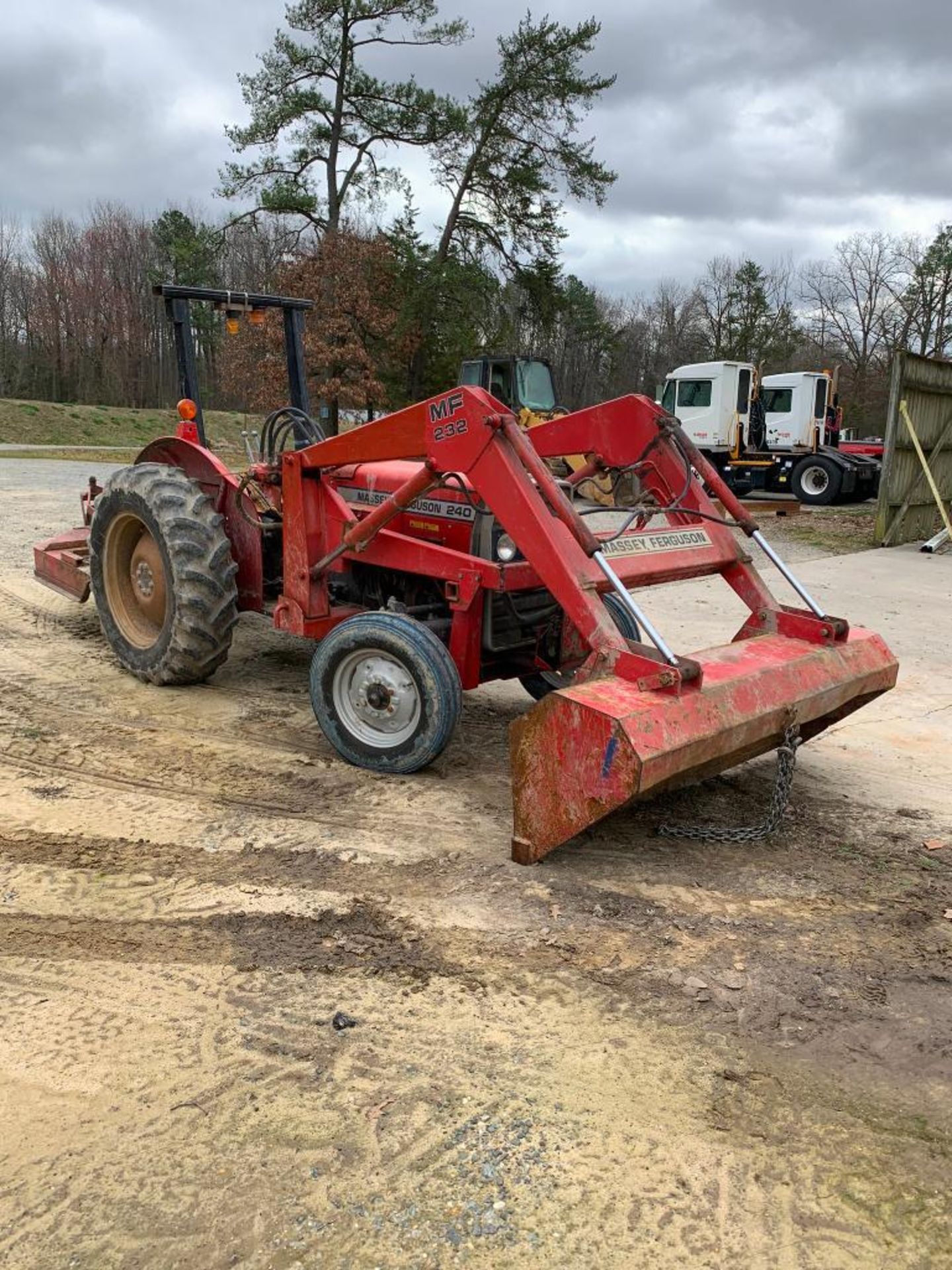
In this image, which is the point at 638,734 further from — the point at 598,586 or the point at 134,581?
the point at 134,581

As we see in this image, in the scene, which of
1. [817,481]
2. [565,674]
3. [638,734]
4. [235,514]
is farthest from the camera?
[817,481]

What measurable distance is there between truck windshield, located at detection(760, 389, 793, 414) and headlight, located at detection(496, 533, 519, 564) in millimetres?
17683

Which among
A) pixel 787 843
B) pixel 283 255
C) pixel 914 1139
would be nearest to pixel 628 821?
pixel 787 843

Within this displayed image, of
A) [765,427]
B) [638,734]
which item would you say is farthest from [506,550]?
[765,427]

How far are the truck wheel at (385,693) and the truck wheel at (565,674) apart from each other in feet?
3.30

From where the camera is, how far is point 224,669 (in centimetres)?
628

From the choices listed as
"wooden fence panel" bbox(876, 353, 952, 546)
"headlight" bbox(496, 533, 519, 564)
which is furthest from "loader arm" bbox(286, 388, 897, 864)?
"wooden fence panel" bbox(876, 353, 952, 546)

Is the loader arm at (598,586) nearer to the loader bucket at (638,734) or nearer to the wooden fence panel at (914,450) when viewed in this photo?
the loader bucket at (638,734)

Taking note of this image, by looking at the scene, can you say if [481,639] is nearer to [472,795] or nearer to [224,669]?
[472,795]

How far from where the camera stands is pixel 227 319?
588 centimetres

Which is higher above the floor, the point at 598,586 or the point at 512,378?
the point at 512,378

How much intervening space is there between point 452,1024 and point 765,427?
65.0ft

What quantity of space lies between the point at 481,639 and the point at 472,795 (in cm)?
79

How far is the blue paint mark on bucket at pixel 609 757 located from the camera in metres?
3.25
